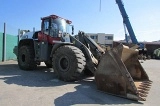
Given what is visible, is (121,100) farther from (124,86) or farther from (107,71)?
(107,71)

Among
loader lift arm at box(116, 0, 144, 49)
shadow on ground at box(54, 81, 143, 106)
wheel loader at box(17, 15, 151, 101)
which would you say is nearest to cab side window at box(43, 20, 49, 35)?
wheel loader at box(17, 15, 151, 101)

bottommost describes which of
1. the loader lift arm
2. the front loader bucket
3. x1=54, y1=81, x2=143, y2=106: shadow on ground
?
x1=54, y1=81, x2=143, y2=106: shadow on ground

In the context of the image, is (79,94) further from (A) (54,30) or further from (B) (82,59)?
(A) (54,30)

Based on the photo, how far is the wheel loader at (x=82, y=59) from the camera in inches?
252

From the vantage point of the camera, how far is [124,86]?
617 centimetres

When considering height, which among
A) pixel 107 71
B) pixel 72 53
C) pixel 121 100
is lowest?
pixel 121 100

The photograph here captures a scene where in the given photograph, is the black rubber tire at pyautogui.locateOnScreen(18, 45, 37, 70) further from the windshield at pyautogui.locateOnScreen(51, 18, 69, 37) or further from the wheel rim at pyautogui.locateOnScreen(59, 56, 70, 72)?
the wheel rim at pyautogui.locateOnScreen(59, 56, 70, 72)

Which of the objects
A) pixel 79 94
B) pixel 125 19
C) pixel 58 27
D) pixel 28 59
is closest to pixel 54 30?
pixel 58 27

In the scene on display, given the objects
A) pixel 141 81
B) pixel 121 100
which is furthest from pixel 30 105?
pixel 141 81

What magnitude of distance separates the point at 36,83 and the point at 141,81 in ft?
12.4

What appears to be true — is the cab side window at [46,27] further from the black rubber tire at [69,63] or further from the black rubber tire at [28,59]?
the black rubber tire at [69,63]

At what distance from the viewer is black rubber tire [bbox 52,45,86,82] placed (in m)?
8.01

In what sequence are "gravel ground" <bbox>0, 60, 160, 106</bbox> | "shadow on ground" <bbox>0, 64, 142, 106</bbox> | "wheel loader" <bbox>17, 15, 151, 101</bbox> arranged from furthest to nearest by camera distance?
"wheel loader" <bbox>17, 15, 151, 101</bbox>, "shadow on ground" <bbox>0, 64, 142, 106</bbox>, "gravel ground" <bbox>0, 60, 160, 106</bbox>

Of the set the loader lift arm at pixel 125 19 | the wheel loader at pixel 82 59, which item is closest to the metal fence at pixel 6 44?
the wheel loader at pixel 82 59
